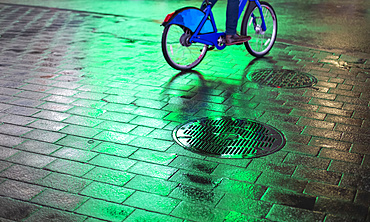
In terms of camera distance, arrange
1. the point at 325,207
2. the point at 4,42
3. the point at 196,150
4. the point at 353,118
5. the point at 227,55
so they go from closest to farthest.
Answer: the point at 325,207
the point at 196,150
the point at 353,118
the point at 227,55
the point at 4,42

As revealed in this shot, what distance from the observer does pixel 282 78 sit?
6418mm

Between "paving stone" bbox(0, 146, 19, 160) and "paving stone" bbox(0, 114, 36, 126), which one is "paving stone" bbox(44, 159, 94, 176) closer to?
"paving stone" bbox(0, 146, 19, 160)

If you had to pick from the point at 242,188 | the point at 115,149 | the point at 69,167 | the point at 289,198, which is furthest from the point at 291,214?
the point at 69,167

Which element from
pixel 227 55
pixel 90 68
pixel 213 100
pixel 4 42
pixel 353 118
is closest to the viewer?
pixel 353 118

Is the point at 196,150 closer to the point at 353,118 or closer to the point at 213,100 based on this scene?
the point at 213,100

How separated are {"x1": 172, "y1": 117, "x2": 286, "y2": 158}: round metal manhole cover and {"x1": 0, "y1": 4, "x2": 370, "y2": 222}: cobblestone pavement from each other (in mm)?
127

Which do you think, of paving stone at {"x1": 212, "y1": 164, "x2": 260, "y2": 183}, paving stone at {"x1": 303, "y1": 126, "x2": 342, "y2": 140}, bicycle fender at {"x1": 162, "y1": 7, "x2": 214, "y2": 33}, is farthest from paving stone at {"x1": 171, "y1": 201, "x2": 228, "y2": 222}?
bicycle fender at {"x1": 162, "y1": 7, "x2": 214, "y2": 33}

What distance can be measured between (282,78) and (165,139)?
2.73 meters

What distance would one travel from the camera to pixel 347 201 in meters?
3.29

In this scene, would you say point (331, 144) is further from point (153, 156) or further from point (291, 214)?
point (153, 156)

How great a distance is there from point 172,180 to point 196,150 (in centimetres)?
62

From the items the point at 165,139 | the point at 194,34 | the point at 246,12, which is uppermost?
the point at 246,12

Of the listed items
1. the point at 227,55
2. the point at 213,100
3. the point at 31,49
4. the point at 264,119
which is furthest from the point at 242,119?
the point at 31,49

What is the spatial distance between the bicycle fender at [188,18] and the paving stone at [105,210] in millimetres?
3856
